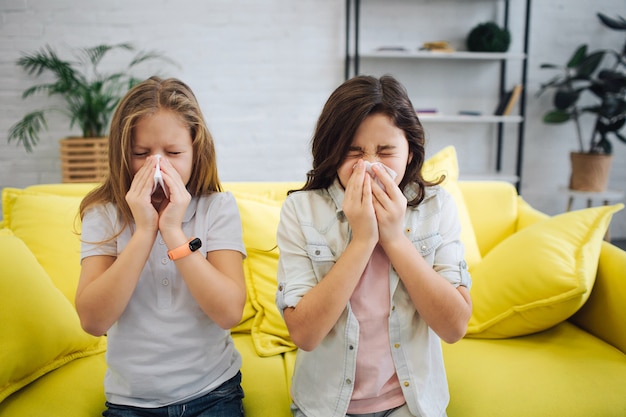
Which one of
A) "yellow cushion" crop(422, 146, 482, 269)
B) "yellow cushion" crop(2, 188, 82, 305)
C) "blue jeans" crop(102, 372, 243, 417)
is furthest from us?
"yellow cushion" crop(422, 146, 482, 269)

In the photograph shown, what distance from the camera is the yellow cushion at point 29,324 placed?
1.22 metres

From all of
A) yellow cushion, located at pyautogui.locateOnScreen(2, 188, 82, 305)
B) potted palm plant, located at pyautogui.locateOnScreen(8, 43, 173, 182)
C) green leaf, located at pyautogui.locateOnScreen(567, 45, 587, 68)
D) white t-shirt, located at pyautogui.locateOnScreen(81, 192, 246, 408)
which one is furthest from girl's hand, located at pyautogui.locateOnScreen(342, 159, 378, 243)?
green leaf, located at pyautogui.locateOnScreen(567, 45, 587, 68)

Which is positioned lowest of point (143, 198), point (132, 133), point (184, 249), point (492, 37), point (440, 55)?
point (184, 249)

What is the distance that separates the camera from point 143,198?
3.40 feet

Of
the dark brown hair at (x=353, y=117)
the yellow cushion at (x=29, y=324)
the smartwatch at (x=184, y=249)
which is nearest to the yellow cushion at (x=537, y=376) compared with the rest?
the dark brown hair at (x=353, y=117)

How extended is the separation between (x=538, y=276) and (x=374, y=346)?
59 cm

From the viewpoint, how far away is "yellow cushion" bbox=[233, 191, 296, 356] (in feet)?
5.20

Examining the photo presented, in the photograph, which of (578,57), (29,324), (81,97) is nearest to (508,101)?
(578,57)

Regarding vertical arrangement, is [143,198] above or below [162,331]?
above

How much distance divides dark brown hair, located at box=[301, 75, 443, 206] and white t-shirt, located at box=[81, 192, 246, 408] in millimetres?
255

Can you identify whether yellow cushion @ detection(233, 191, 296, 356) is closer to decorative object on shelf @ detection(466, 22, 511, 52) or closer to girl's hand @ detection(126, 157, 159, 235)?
girl's hand @ detection(126, 157, 159, 235)

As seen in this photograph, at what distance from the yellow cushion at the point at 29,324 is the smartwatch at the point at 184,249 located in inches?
19.2

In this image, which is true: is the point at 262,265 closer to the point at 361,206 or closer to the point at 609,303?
the point at 361,206

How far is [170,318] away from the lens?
1138mm
